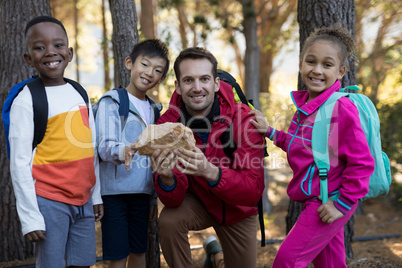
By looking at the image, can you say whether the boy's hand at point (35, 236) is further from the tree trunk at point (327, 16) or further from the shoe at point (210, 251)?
the tree trunk at point (327, 16)

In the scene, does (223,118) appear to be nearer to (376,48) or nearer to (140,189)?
(140,189)

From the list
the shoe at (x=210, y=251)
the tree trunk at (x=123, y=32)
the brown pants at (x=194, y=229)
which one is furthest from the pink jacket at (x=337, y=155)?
the tree trunk at (x=123, y=32)

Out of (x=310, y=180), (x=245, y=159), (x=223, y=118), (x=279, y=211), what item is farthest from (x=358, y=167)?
(x=279, y=211)

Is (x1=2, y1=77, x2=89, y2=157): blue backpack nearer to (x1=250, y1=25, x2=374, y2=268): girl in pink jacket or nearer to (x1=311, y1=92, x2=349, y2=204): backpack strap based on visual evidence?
(x1=250, y1=25, x2=374, y2=268): girl in pink jacket

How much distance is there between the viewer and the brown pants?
3.00 metres

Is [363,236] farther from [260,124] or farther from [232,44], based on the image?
[232,44]

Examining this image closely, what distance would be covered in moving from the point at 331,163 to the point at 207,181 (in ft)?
3.07

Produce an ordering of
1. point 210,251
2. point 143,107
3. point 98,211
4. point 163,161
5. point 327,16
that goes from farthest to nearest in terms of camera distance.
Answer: point 210,251
point 327,16
point 143,107
point 98,211
point 163,161

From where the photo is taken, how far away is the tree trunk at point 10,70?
3.96 meters

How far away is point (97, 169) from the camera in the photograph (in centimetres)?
279

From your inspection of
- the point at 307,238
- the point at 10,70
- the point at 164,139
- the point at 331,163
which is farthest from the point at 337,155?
the point at 10,70

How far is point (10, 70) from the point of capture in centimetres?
400

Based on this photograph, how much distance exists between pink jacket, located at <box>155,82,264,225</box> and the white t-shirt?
0.11 m

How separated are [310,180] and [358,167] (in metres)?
0.33
